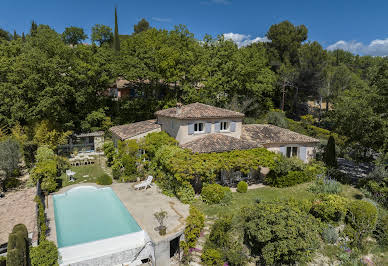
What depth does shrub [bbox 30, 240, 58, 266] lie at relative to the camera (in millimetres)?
12898

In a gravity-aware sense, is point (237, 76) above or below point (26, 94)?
above

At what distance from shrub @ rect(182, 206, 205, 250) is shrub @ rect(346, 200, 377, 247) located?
10.2 m

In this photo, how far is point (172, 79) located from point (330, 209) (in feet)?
95.2

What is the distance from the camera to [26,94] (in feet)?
108

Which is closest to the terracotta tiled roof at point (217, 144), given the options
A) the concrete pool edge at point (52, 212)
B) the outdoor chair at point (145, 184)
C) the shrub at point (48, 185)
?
the outdoor chair at point (145, 184)

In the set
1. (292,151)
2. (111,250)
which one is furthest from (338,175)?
(111,250)

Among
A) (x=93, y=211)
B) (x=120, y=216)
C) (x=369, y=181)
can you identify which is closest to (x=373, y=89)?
(x=369, y=181)

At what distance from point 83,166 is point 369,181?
2961cm

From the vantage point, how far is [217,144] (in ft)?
81.9

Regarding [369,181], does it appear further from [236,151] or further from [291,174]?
[236,151]

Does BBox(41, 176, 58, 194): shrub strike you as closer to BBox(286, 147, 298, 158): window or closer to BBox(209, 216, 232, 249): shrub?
BBox(209, 216, 232, 249): shrub

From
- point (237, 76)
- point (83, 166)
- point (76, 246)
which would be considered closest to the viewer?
point (76, 246)

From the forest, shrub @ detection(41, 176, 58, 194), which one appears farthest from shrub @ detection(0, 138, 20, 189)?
the forest

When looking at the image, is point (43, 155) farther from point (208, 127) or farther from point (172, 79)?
point (172, 79)
